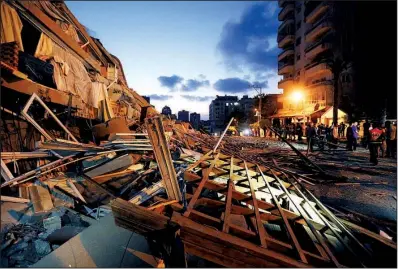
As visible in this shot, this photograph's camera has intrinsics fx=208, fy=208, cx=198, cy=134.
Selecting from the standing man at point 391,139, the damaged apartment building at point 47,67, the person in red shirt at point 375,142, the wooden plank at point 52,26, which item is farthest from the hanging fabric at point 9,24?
the standing man at point 391,139

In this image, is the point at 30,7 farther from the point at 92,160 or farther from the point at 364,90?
the point at 364,90

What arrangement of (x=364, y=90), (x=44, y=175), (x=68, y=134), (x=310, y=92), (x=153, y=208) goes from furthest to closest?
(x=310, y=92) < (x=364, y=90) < (x=68, y=134) < (x=44, y=175) < (x=153, y=208)

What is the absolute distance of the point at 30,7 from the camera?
7.46 m

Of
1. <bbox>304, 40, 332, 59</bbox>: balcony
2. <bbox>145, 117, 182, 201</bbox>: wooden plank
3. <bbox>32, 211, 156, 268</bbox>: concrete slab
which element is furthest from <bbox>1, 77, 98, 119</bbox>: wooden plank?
<bbox>304, 40, 332, 59</bbox>: balcony

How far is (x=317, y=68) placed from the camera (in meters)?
33.3

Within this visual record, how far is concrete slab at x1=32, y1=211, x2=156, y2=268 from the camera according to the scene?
272 centimetres

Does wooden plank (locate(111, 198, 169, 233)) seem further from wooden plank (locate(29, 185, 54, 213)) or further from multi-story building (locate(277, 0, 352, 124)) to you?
multi-story building (locate(277, 0, 352, 124))

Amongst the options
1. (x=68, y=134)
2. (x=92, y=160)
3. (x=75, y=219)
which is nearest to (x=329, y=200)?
(x=75, y=219)

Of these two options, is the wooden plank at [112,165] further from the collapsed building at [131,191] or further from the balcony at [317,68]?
the balcony at [317,68]

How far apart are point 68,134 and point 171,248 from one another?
676 cm

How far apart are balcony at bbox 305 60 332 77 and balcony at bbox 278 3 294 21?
14218 millimetres

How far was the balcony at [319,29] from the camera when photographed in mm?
32000

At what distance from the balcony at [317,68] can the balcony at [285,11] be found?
46.6 ft

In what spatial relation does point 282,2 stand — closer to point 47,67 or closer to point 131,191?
point 47,67
